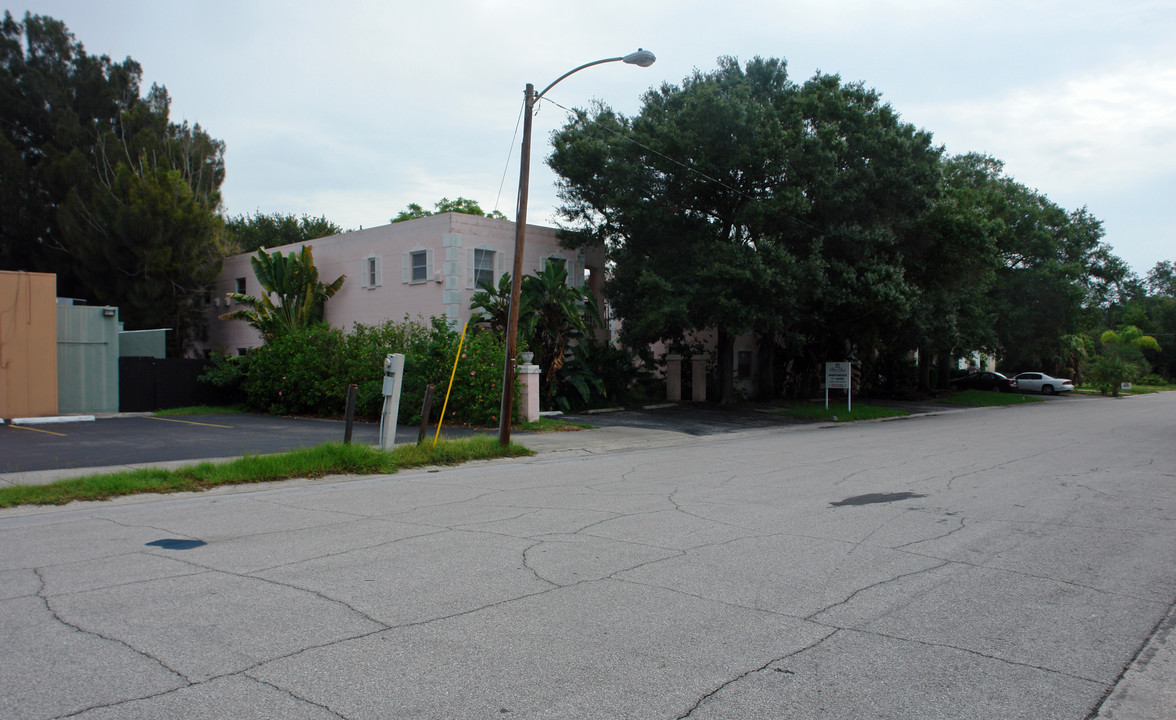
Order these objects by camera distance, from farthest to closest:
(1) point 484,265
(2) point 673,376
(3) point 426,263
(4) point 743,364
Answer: (4) point 743,364 → (2) point 673,376 → (1) point 484,265 → (3) point 426,263

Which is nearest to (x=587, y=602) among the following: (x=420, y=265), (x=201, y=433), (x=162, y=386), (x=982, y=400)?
(x=201, y=433)

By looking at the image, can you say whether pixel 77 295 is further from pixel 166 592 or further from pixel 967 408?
pixel 967 408

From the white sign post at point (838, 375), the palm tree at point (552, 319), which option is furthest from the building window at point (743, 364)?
the palm tree at point (552, 319)

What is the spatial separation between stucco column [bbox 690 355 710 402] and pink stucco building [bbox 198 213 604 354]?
16.3ft

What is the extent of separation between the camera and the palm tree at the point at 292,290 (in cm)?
2839

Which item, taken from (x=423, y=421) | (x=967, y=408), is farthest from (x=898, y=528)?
(x=967, y=408)

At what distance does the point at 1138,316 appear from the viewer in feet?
275

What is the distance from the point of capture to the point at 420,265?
2592cm

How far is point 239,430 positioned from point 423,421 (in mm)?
7576

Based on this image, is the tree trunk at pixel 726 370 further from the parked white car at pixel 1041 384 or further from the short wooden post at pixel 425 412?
the parked white car at pixel 1041 384

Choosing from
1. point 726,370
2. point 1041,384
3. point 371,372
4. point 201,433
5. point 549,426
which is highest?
point 726,370

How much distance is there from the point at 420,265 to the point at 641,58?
1382cm

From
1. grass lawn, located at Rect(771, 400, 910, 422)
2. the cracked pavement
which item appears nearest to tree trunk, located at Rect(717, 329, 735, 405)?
grass lawn, located at Rect(771, 400, 910, 422)

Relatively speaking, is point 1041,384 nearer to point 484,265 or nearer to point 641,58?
point 484,265
